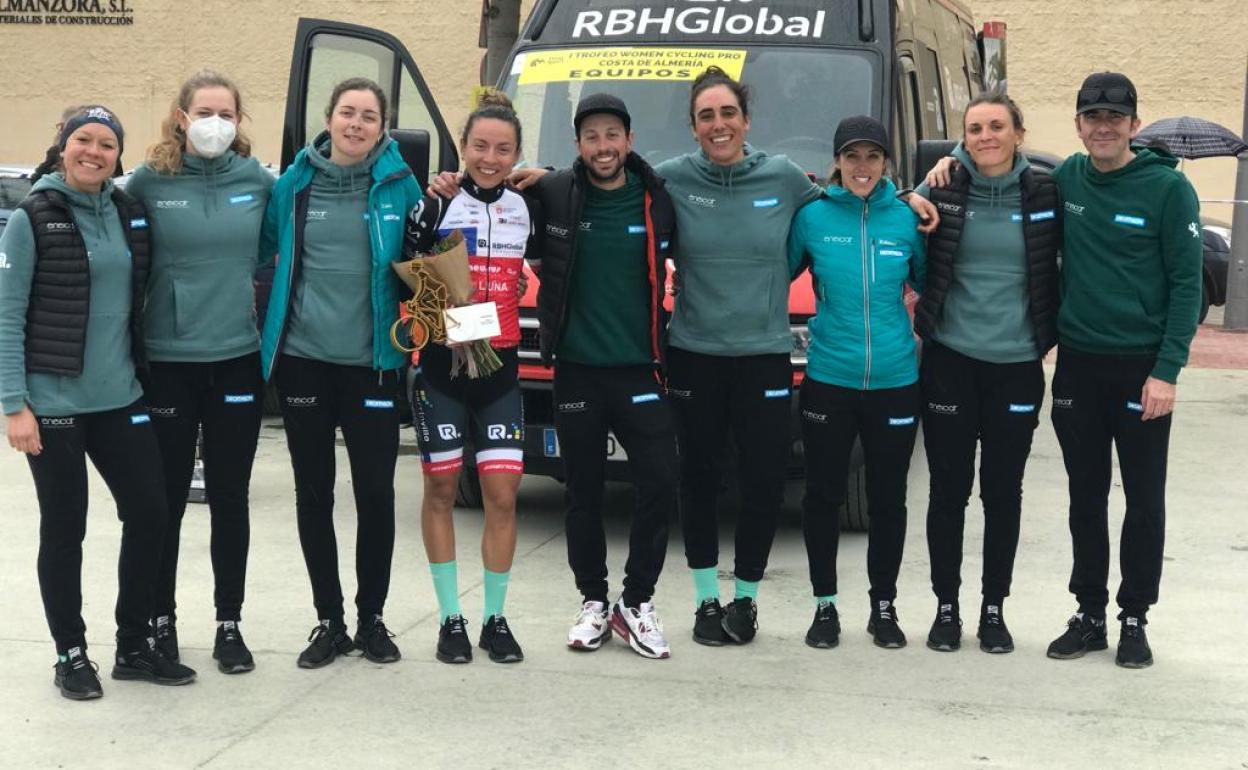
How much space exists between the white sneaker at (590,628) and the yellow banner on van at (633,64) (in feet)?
10.6

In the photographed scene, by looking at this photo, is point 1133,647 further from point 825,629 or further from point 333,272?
point 333,272

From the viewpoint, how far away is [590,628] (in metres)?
5.80

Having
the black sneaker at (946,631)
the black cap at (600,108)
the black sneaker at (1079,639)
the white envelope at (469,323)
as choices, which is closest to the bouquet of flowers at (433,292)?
the white envelope at (469,323)

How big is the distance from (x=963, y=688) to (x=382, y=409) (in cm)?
206

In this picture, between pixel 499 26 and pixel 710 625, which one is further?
pixel 499 26

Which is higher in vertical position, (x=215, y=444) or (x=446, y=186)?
(x=446, y=186)

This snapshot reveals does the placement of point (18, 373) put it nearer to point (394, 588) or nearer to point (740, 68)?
point (394, 588)

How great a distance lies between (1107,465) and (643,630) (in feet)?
5.47

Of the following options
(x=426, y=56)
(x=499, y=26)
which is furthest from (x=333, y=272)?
(x=426, y=56)

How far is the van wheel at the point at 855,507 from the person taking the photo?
762 cm

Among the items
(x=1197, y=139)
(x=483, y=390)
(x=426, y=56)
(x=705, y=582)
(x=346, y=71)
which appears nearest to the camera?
(x=483, y=390)

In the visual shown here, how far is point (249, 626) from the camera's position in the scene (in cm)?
606

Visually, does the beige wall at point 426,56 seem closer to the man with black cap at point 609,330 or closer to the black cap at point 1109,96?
the man with black cap at point 609,330

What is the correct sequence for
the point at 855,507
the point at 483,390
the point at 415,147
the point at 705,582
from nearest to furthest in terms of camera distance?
1. the point at 483,390
2. the point at 705,582
3. the point at 415,147
4. the point at 855,507
